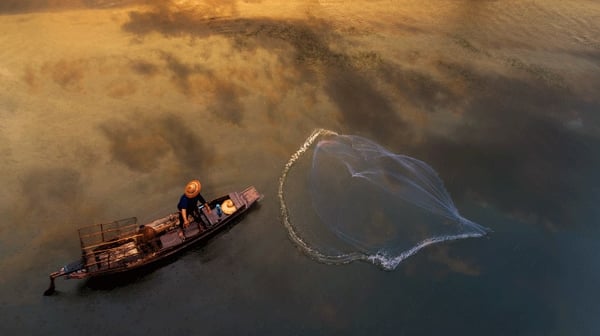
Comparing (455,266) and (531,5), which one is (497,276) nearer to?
(455,266)

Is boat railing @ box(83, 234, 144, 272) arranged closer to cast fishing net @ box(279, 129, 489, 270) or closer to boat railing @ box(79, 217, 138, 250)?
boat railing @ box(79, 217, 138, 250)

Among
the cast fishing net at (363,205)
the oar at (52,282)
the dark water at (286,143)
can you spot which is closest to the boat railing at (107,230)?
the dark water at (286,143)

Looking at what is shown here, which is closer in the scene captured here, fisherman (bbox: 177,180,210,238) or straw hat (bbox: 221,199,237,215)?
fisherman (bbox: 177,180,210,238)

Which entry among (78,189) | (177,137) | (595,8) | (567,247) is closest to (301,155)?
(177,137)

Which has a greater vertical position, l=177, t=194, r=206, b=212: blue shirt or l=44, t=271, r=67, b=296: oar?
l=177, t=194, r=206, b=212: blue shirt

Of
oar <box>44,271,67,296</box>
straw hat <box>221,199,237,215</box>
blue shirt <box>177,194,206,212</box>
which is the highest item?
blue shirt <box>177,194,206,212</box>

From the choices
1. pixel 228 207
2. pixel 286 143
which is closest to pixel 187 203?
pixel 228 207

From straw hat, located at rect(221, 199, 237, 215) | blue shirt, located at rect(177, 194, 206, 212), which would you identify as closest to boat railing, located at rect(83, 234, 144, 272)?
blue shirt, located at rect(177, 194, 206, 212)

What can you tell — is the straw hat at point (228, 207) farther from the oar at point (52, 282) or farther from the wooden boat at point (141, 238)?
the oar at point (52, 282)
